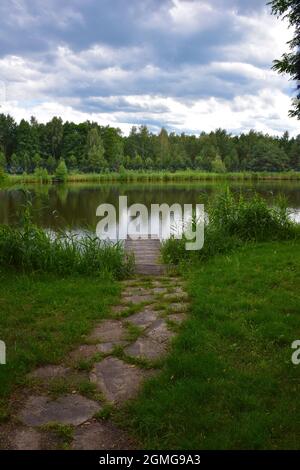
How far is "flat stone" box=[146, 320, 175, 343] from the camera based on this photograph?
463 centimetres

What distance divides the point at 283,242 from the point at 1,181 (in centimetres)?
638

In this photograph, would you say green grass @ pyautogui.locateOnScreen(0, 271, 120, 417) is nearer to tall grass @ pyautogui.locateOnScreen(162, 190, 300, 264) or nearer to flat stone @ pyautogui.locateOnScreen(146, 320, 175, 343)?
flat stone @ pyautogui.locateOnScreen(146, 320, 175, 343)

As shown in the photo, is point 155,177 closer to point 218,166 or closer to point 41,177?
point 218,166

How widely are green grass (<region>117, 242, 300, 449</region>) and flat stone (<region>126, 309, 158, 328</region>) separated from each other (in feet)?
1.63

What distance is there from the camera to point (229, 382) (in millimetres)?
3562

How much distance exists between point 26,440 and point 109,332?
2.02m

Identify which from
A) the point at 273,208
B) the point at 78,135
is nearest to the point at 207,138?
the point at 78,135

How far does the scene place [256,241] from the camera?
9852 millimetres

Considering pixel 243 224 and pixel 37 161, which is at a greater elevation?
pixel 37 161

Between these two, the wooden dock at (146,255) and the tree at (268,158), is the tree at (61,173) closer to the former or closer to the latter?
the tree at (268,158)

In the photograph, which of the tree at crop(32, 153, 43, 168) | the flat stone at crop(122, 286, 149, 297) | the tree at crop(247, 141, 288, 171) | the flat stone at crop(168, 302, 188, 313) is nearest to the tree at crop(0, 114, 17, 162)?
the tree at crop(32, 153, 43, 168)

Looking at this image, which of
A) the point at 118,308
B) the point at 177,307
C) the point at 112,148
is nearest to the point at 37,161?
the point at 112,148

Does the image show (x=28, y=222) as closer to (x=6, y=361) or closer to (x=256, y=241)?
(x=6, y=361)

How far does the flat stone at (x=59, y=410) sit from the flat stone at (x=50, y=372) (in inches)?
14.0
